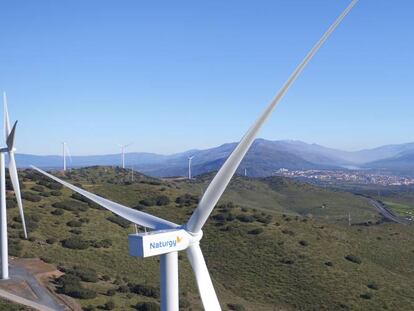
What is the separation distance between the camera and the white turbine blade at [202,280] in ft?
91.9

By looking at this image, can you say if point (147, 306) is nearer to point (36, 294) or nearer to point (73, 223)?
point (36, 294)

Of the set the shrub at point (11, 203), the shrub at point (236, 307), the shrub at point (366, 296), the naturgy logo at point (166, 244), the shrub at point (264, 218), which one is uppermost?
the naturgy logo at point (166, 244)

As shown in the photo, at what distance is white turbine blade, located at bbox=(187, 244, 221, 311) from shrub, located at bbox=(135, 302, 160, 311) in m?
24.0

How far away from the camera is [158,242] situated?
25.6 meters

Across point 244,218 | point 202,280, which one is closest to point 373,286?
point 244,218

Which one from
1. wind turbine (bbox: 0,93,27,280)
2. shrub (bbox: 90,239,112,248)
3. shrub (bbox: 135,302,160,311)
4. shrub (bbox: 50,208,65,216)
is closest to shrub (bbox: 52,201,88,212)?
shrub (bbox: 50,208,65,216)

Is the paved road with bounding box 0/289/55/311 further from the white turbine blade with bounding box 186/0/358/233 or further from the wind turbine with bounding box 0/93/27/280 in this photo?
the white turbine blade with bounding box 186/0/358/233

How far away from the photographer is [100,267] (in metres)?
67.4

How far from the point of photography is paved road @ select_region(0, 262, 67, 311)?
47.2 m

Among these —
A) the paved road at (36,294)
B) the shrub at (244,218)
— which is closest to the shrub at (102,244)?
the paved road at (36,294)

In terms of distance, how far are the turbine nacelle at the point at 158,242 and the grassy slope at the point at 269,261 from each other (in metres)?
26.5

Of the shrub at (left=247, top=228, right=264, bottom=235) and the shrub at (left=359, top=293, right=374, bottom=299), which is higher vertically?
the shrub at (left=247, top=228, right=264, bottom=235)

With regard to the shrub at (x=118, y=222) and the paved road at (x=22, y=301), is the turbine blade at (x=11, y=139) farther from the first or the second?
the shrub at (x=118, y=222)

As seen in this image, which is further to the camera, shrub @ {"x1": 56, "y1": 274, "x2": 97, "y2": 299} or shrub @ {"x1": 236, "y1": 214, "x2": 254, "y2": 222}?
shrub @ {"x1": 236, "y1": 214, "x2": 254, "y2": 222}
